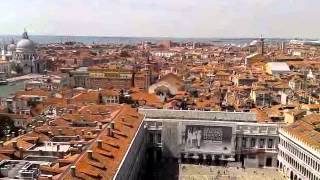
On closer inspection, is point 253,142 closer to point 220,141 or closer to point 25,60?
point 220,141

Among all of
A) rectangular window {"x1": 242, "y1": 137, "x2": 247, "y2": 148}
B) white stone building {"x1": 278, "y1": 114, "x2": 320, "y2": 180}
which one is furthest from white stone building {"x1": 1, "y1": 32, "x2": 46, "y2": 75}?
white stone building {"x1": 278, "y1": 114, "x2": 320, "y2": 180}

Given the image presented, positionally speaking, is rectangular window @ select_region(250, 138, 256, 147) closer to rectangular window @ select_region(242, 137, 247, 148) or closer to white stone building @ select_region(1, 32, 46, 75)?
rectangular window @ select_region(242, 137, 247, 148)

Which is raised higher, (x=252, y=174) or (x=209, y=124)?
(x=209, y=124)

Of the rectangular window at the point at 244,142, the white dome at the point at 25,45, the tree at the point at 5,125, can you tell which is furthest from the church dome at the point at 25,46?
the rectangular window at the point at 244,142

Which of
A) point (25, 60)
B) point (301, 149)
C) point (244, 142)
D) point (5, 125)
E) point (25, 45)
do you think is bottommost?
point (244, 142)

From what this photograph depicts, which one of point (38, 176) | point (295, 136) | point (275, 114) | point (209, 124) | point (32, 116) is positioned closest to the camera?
point (38, 176)

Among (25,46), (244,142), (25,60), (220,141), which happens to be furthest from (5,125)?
(25,60)

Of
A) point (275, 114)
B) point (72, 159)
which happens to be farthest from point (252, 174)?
point (72, 159)

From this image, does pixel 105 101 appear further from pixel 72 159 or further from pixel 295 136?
pixel 72 159
